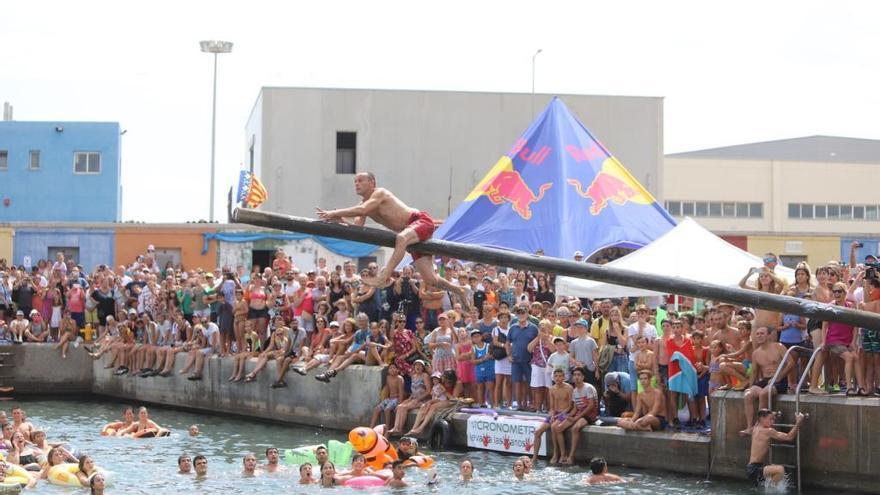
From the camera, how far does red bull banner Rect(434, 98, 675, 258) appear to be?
26094 mm

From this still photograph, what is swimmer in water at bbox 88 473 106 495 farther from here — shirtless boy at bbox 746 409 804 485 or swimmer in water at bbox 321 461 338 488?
shirtless boy at bbox 746 409 804 485

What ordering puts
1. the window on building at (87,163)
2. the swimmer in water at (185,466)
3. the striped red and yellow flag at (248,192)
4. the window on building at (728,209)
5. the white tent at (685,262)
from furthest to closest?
1. the window on building at (728,209)
2. the window on building at (87,163)
3. the white tent at (685,262)
4. the swimmer in water at (185,466)
5. the striped red and yellow flag at (248,192)

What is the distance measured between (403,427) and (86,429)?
745 centimetres

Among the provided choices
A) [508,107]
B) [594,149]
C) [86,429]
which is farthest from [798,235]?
[86,429]

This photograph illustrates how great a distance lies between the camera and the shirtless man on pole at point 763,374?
17.2 m

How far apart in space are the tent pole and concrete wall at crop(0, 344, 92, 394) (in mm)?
22250

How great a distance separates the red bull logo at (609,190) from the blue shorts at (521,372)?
658 centimetres

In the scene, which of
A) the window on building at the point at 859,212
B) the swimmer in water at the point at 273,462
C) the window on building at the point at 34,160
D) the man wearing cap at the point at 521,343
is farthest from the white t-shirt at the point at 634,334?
the window on building at the point at 859,212

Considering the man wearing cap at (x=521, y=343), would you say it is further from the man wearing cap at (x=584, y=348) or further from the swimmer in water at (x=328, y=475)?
the swimmer in water at (x=328, y=475)

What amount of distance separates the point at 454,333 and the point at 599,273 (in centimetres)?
998

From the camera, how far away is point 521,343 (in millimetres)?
20125

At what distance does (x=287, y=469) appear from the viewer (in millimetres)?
20250

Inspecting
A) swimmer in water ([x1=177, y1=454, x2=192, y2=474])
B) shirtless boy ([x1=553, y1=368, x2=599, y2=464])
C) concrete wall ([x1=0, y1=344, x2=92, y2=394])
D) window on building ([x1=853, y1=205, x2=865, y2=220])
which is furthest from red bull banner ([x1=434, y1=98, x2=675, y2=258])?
window on building ([x1=853, y1=205, x2=865, y2=220])

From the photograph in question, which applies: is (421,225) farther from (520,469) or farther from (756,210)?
(756,210)
